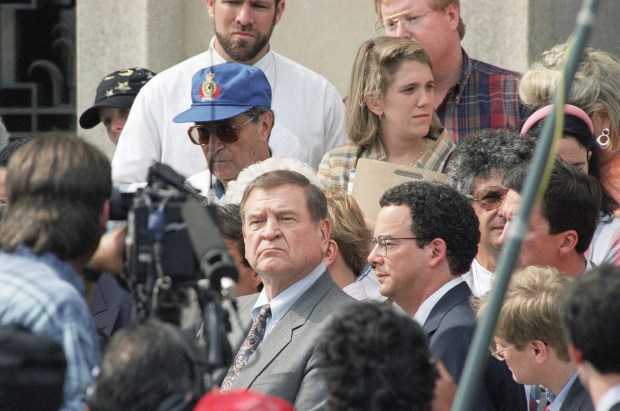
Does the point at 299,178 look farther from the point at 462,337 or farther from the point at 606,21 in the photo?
the point at 606,21

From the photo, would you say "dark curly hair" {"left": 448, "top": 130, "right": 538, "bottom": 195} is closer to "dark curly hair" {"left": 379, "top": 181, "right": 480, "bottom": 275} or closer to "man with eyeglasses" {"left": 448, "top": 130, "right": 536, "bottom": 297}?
"man with eyeglasses" {"left": 448, "top": 130, "right": 536, "bottom": 297}

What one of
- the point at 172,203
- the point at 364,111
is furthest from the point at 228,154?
the point at 172,203

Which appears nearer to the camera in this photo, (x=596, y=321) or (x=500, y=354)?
(x=596, y=321)

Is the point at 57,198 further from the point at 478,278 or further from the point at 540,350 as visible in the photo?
the point at 478,278

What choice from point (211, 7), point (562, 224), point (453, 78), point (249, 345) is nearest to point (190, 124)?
point (211, 7)

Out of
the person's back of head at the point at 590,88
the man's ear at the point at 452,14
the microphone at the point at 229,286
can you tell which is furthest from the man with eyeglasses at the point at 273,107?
the microphone at the point at 229,286

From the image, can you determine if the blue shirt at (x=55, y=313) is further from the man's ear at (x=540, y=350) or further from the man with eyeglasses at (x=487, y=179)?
the man with eyeglasses at (x=487, y=179)

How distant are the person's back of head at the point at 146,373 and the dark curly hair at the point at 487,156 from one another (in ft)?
8.33

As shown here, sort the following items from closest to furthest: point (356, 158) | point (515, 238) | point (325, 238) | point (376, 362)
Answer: point (515, 238), point (376, 362), point (325, 238), point (356, 158)

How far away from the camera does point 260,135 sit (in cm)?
644

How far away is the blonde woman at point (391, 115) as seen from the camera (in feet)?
20.9

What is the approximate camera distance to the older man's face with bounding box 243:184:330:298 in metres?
5.43

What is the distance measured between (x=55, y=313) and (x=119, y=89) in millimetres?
3972

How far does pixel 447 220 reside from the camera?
539 centimetres
